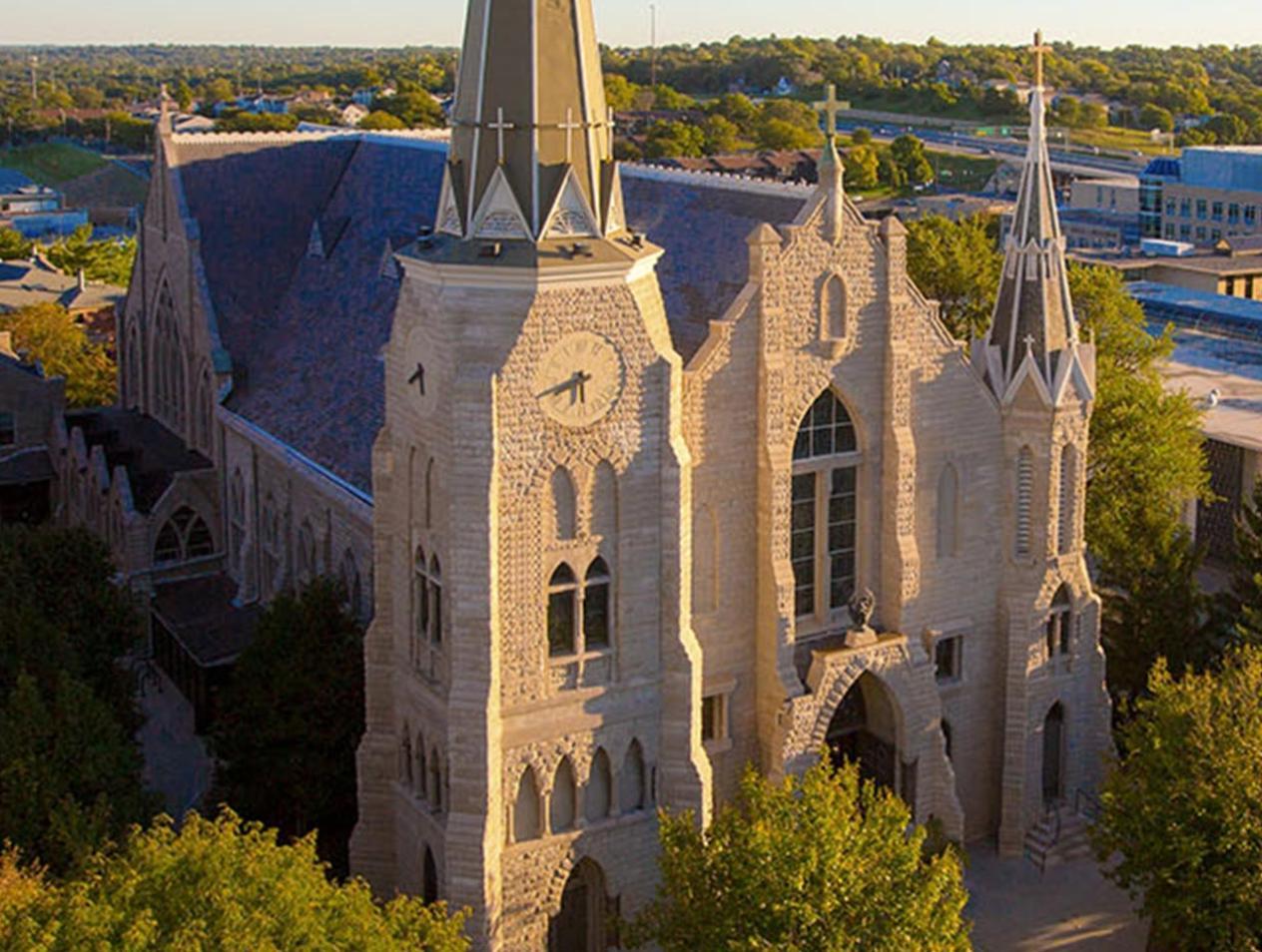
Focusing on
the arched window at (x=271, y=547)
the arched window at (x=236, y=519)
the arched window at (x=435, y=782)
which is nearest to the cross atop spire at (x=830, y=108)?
the arched window at (x=435, y=782)

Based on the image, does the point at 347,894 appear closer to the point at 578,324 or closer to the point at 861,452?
the point at 578,324

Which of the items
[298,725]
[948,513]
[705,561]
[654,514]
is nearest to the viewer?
[654,514]

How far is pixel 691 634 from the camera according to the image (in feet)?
121

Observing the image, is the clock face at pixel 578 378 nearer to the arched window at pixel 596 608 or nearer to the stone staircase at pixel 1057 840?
the arched window at pixel 596 608

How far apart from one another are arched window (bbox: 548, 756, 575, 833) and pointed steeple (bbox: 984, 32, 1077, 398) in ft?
49.8

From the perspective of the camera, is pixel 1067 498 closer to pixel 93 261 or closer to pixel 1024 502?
pixel 1024 502

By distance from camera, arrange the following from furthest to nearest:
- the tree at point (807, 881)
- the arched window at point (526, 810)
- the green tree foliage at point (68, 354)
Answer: the green tree foliage at point (68, 354) → the arched window at point (526, 810) → the tree at point (807, 881)

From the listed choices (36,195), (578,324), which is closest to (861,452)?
(578,324)

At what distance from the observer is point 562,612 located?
117 feet

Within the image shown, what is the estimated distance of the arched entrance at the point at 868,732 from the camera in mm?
42219

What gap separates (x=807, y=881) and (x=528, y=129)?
616 inches

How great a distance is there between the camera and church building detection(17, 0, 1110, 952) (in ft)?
113

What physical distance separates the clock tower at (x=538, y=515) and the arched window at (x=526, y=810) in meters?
0.07

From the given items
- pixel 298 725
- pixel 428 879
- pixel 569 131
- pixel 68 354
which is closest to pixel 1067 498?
pixel 569 131
